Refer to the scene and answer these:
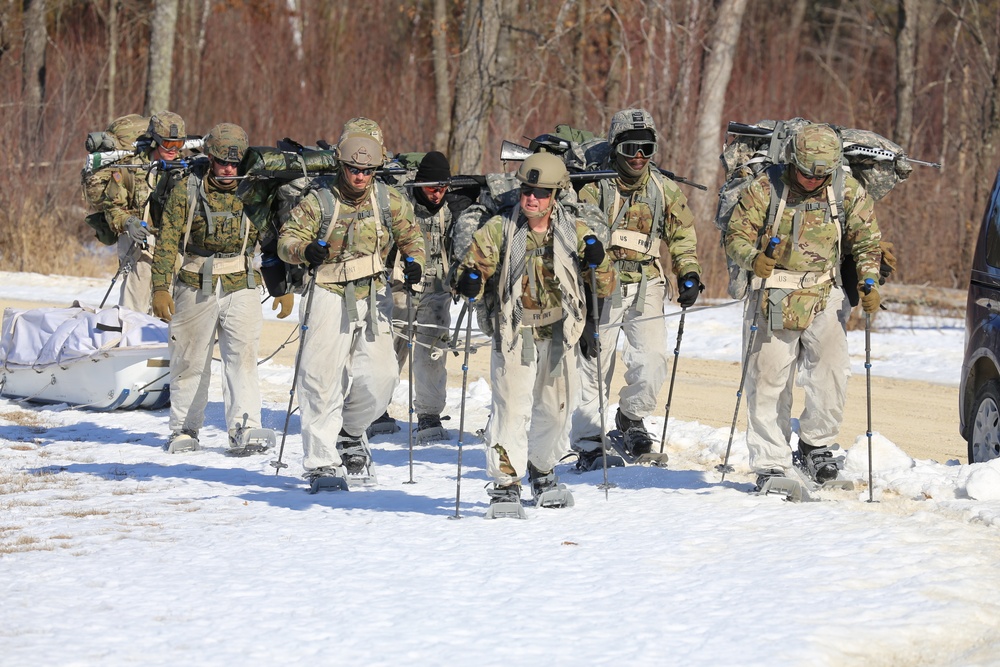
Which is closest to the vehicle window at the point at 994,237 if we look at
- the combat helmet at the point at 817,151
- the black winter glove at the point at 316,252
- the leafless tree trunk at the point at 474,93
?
the combat helmet at the point at 817,151

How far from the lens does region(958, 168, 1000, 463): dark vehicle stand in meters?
8.92

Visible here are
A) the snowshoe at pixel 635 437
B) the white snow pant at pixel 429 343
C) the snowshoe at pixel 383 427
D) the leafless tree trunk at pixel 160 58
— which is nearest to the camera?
the snowshoe at pixel 635 437

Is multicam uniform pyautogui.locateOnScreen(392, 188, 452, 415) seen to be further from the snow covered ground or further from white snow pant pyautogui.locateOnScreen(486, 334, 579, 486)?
white snow pant pyautogui.locateOnScreen(486, 334, 579, 486)

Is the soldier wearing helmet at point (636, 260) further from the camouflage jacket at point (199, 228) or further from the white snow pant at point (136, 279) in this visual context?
the white snow pant at point (136, 279)

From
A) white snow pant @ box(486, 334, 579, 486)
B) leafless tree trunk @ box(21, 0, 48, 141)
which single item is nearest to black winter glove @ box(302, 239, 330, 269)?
white snow pant @ box(486, 334, 579, 486)

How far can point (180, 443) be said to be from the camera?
34.1ft

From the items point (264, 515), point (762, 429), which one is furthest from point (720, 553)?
point (264, 515)

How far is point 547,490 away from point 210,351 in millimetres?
3172

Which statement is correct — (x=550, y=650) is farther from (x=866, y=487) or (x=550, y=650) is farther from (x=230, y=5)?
(x=230, y=5)

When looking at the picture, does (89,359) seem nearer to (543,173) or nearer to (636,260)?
(636,260)

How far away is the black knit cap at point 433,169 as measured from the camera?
390 inches

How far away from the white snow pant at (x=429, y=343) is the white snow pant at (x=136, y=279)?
2.93 meters

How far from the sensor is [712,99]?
21.9m

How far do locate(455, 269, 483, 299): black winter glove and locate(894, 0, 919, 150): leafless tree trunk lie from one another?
1602 centimetres
